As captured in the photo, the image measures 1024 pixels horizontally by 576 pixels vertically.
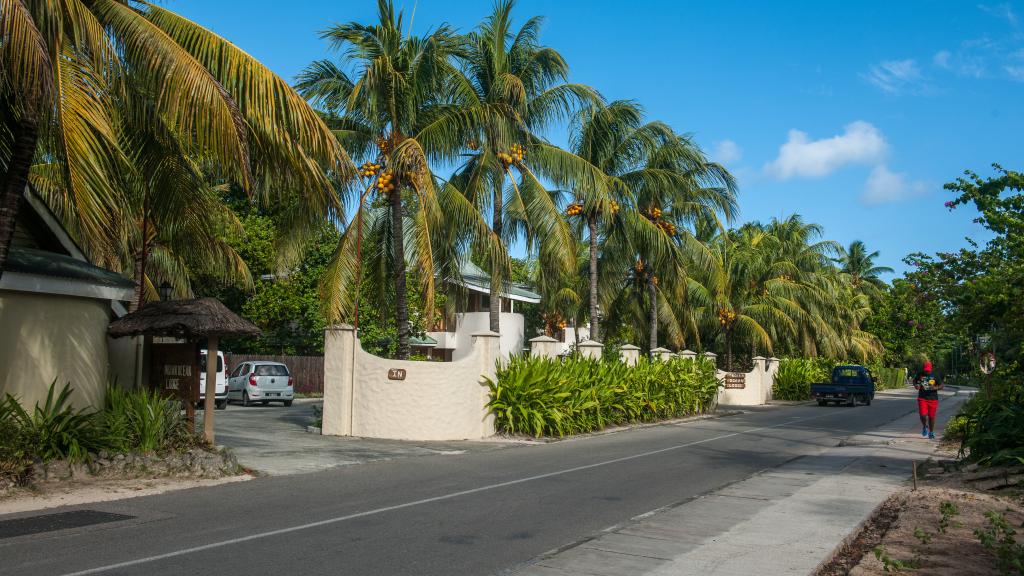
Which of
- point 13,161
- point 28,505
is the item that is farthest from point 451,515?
point 13,161

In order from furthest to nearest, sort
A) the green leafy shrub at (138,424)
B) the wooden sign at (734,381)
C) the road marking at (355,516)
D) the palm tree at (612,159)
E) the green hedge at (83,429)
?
the wooden sign at (734,381), the palm tree at (612,159), the green leafy shrub at (138,424), the green hedge at (83,429), the road marking at (355,516)

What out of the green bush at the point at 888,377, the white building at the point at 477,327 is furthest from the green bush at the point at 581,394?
the green bush at the point at 888,377

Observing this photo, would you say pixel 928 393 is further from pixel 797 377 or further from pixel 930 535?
pixel 797 377

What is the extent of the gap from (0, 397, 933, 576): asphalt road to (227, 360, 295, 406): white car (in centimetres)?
1544

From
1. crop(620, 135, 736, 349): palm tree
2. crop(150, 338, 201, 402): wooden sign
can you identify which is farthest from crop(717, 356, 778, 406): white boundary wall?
crop(150, 338, 201, 402): wooden sign

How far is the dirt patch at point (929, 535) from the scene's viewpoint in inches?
275

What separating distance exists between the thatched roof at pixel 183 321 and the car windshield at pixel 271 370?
55.1 ft

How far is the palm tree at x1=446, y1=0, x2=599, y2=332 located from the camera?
66.8ft

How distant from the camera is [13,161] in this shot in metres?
9.87

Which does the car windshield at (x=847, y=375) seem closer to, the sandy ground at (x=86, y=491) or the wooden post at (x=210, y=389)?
the wooden post at (x=210, y=389)

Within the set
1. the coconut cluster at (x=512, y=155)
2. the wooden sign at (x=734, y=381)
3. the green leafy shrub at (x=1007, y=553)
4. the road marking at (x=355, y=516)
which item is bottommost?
the road marking at (x=355, y=516)

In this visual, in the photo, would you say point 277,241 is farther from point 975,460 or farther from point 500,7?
point 975,460

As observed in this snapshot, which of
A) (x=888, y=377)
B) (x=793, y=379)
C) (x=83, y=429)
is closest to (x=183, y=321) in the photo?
(x=83, y=429)

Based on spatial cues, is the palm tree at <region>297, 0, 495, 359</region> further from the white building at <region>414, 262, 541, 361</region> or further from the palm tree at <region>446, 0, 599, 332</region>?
the white building at <region>414, 262, 541, 361</region>
